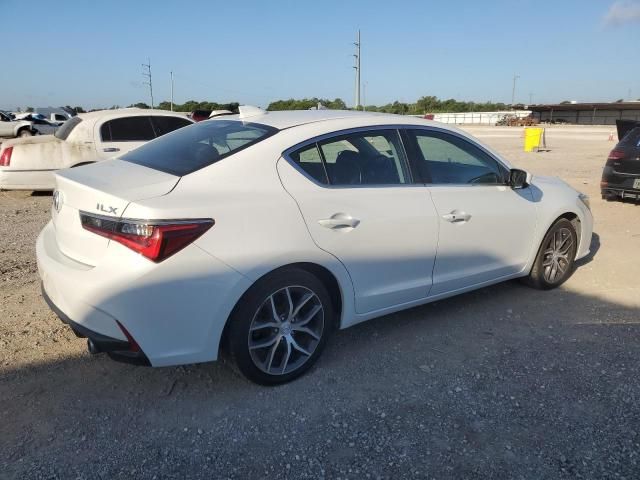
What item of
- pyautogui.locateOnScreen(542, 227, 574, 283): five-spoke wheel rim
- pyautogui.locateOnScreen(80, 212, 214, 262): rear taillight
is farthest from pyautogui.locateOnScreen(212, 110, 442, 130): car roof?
pyautogui.locateOnScreen(542, 227, 574, 283): five-spoke wheel rim

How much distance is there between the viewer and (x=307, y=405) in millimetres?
2924

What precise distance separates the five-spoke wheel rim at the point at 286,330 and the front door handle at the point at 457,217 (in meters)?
1.17

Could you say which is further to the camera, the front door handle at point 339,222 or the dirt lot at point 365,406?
the front door handle at point 339,222

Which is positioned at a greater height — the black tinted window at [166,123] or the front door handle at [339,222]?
the black tinted window at [166,123]

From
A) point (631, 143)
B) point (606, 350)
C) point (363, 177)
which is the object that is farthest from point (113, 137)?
point (631, 143)

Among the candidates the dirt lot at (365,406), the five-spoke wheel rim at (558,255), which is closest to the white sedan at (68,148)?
the dirt lot at (365,406)

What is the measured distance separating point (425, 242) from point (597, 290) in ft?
7.80

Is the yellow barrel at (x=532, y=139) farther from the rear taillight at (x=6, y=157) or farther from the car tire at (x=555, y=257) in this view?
the rear taillight at (x=6, y=157)

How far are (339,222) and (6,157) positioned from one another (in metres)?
7.82

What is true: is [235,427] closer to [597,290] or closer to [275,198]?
[275,198]

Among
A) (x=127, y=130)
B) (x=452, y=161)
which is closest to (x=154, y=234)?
(x=452, y=161)

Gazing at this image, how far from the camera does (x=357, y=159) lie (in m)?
3.41

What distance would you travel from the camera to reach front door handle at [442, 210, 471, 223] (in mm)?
3610

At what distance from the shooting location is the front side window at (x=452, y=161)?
12.1 feet
